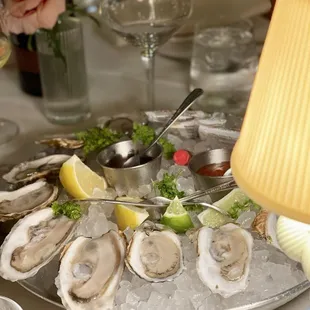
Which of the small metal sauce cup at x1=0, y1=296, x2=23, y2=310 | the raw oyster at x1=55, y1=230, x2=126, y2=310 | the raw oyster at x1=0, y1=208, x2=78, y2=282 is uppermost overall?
the small metal sauce cup at x1=0, y1=296, x2=23, y2=310

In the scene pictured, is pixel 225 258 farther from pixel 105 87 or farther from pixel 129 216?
pixel 105 87

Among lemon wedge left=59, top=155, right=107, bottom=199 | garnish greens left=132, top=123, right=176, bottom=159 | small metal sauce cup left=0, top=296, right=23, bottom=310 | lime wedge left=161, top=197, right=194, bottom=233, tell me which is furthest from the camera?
garnish greens left=132, top=123, right=176, bottom=159

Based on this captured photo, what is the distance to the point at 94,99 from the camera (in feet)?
4.64

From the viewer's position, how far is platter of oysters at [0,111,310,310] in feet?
2.58

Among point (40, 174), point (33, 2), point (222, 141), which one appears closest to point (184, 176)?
point (222, 141)

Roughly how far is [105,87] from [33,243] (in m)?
0.65

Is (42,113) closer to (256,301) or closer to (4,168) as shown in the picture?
(4,168)

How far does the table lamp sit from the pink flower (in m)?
0.63

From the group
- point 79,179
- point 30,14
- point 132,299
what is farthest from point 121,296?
point 30,14

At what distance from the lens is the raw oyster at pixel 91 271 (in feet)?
2.55

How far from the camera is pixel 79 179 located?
0.98 metres

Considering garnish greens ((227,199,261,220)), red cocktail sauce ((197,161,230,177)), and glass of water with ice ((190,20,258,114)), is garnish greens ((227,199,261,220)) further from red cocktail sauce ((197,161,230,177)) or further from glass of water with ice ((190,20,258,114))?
glass of water with ice ((190,20,258,114))

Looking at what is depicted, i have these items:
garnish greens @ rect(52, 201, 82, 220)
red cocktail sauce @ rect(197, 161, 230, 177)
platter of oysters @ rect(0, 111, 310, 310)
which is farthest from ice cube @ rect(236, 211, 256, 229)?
garnish greens @ rect(52, 201, 82, 220)

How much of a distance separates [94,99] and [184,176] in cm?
46
